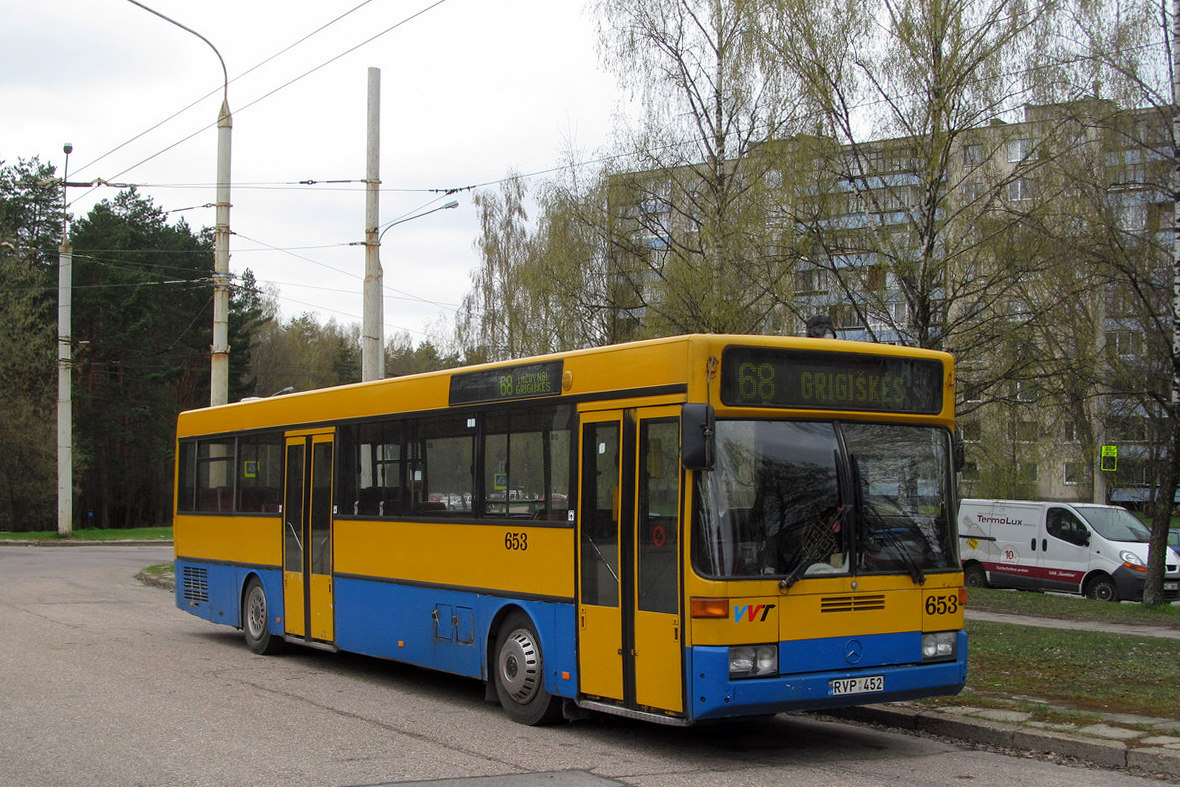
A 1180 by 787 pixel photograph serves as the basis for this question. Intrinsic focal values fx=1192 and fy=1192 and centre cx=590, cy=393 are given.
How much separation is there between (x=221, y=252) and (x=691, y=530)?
51.6ft

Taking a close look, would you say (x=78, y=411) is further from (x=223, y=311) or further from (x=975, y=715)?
(x=975, y=715)

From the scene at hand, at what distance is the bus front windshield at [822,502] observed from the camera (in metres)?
7.88

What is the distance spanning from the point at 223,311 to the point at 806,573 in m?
15.9

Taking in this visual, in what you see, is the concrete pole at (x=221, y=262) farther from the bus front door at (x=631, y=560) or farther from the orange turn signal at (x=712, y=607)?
the orange turn signal at (x=712, y=607)

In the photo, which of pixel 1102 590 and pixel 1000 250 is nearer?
pixel 1000 250

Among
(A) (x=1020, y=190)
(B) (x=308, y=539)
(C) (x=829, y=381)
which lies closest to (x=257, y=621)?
(B) (x=308, y=539)

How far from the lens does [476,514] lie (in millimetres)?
10469

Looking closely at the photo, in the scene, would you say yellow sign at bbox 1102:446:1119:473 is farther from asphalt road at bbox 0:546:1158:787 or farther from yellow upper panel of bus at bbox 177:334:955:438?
yellow upper panel of bus at bbox 177:334:955:438

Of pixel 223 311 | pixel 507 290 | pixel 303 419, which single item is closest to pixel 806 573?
pixel 303 419

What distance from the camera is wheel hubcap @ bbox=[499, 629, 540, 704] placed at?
9531 millimetres

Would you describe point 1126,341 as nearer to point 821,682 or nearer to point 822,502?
point 822,502

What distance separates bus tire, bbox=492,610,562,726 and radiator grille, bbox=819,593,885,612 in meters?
2.48

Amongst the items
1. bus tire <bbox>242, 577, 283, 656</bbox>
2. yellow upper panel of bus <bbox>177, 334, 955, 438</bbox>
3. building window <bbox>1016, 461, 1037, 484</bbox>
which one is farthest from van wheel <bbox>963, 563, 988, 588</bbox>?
yellow upper panel of bus <bbox>177, 334, 955, 438</bbox>

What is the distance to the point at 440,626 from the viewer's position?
1091cm
